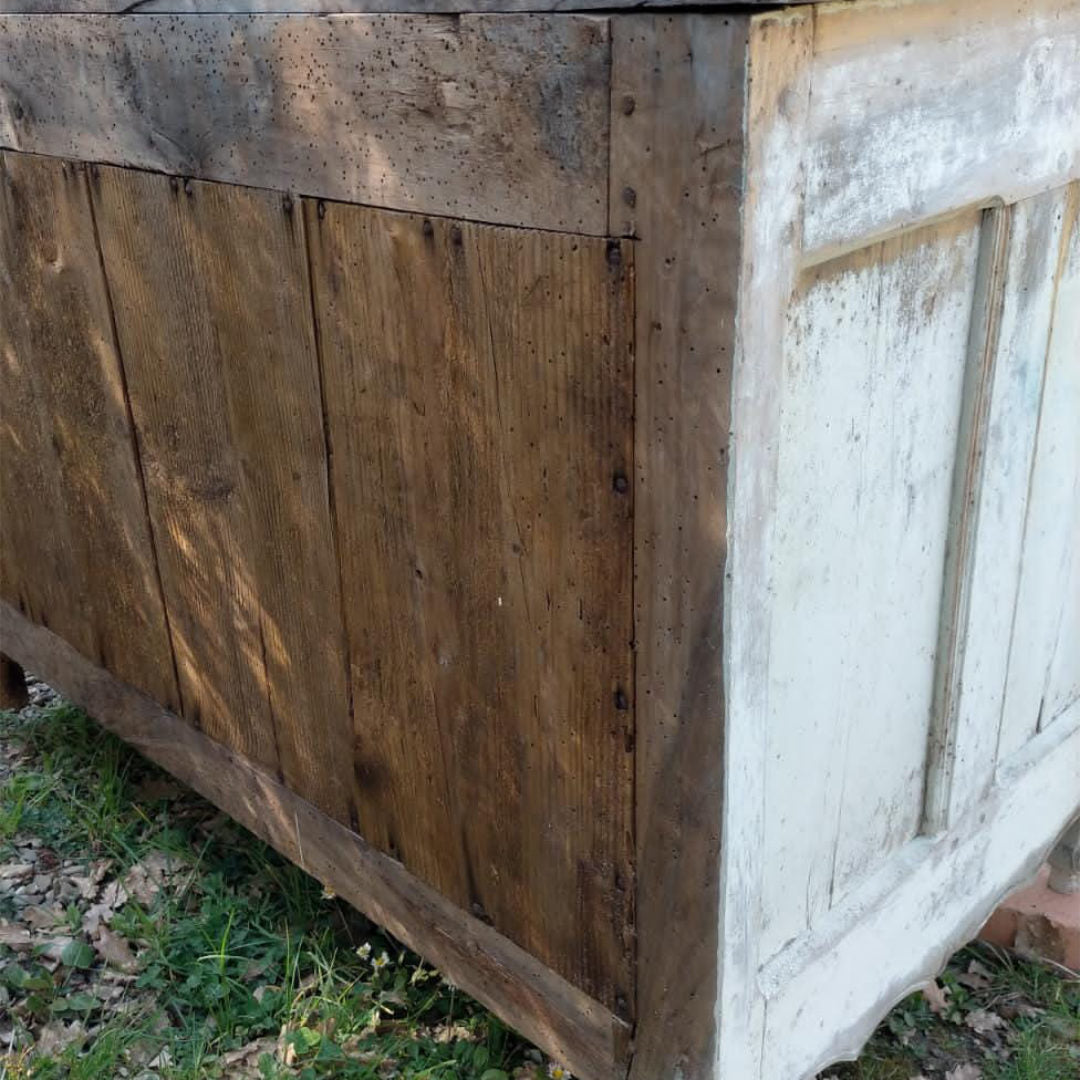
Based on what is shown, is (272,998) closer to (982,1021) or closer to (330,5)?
(982,1021)

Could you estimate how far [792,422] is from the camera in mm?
1385

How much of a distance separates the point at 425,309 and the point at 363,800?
88 cm

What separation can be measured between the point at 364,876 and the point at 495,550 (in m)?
0.81

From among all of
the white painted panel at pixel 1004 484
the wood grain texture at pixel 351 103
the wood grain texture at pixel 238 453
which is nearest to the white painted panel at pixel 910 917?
the white painted panel at pixel 1004 484

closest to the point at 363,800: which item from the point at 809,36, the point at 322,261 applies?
the point at 322,261

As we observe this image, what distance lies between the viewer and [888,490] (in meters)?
1.59

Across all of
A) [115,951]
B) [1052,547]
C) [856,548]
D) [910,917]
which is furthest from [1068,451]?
[115,951]

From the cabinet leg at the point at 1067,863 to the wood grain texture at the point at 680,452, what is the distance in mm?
1353

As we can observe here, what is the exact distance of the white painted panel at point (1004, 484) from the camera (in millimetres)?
1691

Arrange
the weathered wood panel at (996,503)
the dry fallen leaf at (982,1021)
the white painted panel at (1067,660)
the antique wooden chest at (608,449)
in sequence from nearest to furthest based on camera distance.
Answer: the antique wooden chest at (608,449) → the weathered wood panel at (996,503) → the white painted panel at (1067,660) → the dry fallen leaf at (982,1021)

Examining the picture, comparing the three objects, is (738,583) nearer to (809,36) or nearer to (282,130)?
(809,36)

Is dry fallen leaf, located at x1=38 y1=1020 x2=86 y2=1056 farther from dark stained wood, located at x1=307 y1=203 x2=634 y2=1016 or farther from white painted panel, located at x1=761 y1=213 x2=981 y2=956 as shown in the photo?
white painted panel, located at x1=761 y1=213 x2=981 y2=956

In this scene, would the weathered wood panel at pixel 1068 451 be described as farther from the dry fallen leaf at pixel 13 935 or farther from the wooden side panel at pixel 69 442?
the dry fallen leaf at pixel 13 935

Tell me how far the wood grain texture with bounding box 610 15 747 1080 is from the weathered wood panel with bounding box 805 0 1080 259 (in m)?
0.14
